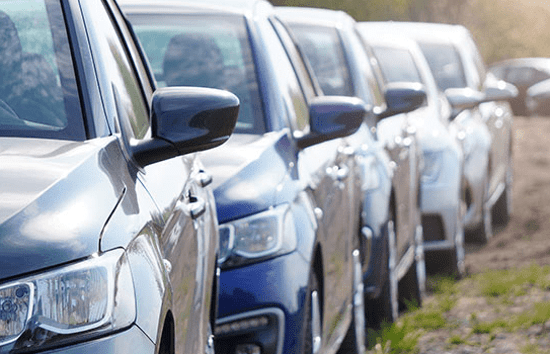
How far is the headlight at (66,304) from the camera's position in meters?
2.52

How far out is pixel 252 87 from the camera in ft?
20.0

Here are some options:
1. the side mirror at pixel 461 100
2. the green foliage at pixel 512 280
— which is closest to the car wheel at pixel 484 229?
the side mirror at pixel 461 100

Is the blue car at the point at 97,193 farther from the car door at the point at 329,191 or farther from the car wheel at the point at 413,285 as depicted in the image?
the car wheel at the point at 413,285

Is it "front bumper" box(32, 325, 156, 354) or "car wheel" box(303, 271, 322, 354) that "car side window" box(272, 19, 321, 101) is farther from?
"front bumper" box(32, 325, 156, 354)

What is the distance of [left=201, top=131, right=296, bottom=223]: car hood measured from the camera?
5.24m

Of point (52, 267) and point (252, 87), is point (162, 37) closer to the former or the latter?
point (252, 87)

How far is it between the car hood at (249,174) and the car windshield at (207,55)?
1.38ft

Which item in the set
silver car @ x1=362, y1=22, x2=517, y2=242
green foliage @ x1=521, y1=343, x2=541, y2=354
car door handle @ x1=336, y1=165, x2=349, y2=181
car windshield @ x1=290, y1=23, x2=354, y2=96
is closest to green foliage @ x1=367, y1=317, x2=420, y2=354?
green foliage @ x1=521, y1=343, x2=541, y2=354

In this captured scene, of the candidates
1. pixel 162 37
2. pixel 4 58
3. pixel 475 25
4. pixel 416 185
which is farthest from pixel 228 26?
pixel 475 25

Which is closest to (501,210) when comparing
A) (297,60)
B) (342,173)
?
(297,60)

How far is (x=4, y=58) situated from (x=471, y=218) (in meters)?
8.99

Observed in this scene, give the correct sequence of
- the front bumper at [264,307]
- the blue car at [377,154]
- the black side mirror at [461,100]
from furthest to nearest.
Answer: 1. the black side mirror at [461,100]
2. the blue car at [377,154]
3. the front bumper at [264,307]

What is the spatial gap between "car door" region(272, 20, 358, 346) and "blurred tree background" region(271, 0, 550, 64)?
35837mm

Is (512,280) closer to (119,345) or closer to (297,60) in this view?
(297,60)
